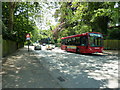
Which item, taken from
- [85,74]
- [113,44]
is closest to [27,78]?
[85,74]

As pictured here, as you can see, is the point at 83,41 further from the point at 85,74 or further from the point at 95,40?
the point at 85,74

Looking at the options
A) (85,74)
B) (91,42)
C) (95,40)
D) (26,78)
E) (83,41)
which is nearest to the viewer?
(26,78)

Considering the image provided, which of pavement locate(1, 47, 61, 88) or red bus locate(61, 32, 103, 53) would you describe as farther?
red bus locate(61, 32, 103, 53)

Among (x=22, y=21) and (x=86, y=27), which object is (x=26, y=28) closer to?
(x=22, y=21)

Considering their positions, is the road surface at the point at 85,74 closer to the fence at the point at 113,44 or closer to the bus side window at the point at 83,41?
the bus side window at the point at 83,41

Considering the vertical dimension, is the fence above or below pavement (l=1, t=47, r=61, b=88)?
above

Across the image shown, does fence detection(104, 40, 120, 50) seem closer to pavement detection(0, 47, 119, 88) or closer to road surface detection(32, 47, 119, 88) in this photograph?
road surface detection(32, 47, 119, 88)

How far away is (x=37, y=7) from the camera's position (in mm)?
21531

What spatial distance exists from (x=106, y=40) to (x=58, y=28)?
2083 centimetres

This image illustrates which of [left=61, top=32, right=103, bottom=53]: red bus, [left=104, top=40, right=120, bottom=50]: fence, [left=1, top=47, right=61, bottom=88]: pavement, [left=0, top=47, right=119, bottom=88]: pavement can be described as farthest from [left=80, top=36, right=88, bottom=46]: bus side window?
[left=104, top=40, right=120, bottom=50]: fence

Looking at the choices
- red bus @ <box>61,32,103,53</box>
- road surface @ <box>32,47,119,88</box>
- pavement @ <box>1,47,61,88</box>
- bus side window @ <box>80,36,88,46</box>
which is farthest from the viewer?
bus side window @ <box>80,36,88,46</box>

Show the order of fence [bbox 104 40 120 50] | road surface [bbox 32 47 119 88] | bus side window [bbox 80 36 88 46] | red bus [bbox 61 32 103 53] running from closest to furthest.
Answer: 1. road surface [bbox 32 47 119 88]
2. red bus [bbox 61 32 103 53]
3. bus side window [bbox 80 36 88 46]
4. fence [bbox 104 40 120 50]

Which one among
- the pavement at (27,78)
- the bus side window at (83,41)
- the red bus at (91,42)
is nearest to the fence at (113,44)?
the red bus at (91,42)

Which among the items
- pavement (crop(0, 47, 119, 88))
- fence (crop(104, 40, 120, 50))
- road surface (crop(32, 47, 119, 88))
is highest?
fence (crop(104, 40, 120, 50))
